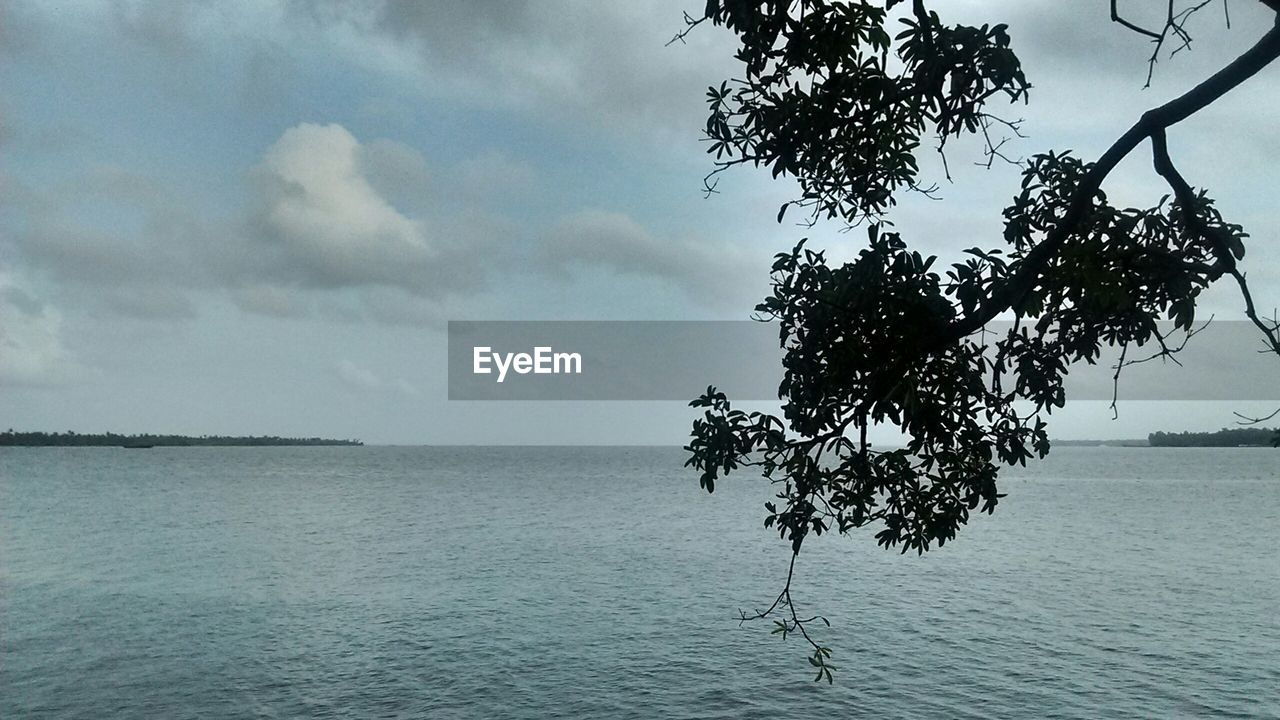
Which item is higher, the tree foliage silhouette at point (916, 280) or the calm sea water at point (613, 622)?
the tree foliage silhouette at point (916, 280)

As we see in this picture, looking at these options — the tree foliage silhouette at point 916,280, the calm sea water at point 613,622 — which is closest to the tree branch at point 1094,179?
the tree foliage silhouette at point 916,280

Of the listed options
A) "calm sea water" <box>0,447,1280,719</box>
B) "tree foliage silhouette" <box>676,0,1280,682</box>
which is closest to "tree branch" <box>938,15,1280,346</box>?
"tree foliage silhouette" <box>676,0,1280,682</box>

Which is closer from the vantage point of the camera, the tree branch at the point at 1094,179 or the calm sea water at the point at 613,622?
the tree branch at the point at 1094,179

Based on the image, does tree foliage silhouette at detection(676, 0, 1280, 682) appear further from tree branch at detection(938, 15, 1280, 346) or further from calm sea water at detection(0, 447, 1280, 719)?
calm sea water at detection(0, 447, 1280, 719)

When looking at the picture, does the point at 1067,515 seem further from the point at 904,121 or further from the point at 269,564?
the point at 904,121

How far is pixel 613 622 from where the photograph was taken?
43.6m

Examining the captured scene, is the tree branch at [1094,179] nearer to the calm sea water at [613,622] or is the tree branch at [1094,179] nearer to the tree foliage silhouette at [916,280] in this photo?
the tree foliage silhouette at [916,280]

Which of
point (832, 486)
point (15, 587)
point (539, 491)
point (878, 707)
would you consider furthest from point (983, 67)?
point (539, 491)

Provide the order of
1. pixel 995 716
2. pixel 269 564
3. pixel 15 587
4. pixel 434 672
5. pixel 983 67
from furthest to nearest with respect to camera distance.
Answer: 1. pixel 269 564
2. pixel 15 587
3. pixel 434 672
4. pixel 995 716
5. pixel 983 67

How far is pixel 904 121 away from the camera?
28.1 feet

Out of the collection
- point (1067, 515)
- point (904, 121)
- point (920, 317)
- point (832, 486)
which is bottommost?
point (1067, 515)

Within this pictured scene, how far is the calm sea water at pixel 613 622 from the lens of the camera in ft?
104

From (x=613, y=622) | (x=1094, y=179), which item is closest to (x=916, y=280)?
(x=1094, y=179)

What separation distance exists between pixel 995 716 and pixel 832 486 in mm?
24946
